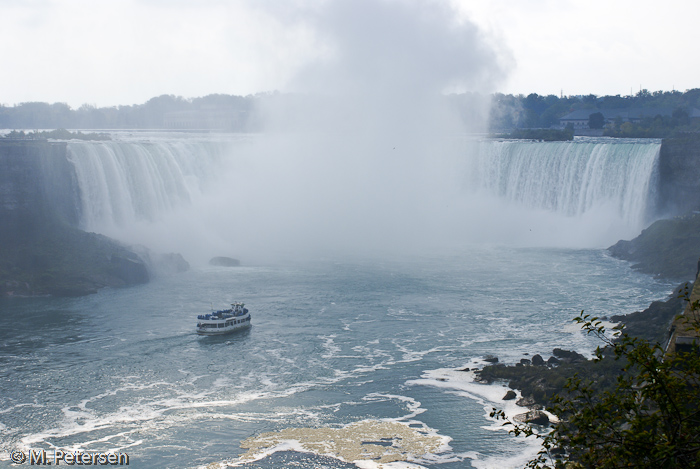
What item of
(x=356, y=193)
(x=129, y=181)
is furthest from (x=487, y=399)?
(x=356, y=193)

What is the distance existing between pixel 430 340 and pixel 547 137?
36987 mm

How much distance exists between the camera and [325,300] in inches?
976

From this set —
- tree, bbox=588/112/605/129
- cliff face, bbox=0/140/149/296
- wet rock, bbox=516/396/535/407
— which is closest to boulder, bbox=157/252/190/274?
cliff face, bbox=0/140/149/296

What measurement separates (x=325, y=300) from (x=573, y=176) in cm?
2012

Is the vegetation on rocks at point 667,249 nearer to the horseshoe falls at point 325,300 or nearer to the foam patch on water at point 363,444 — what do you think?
the horseshoe falls at point 325,300

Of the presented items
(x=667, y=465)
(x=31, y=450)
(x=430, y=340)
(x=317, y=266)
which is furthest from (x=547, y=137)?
(x=667, y=465)

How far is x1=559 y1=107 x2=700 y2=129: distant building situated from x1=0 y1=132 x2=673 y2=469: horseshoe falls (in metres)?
25.4

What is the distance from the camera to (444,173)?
4712cm

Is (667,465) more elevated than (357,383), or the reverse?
(667,465)

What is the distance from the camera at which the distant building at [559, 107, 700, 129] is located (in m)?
66.5

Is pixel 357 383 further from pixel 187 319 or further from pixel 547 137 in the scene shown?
pixel 547 137

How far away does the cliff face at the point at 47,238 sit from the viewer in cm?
2731

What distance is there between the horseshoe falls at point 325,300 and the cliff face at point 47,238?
838 mm

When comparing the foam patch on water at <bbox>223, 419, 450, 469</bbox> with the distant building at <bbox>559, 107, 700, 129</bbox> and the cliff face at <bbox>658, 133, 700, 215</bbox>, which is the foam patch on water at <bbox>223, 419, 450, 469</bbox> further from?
the distant building at <bbox>559, 107, 700, 129</bbox>
